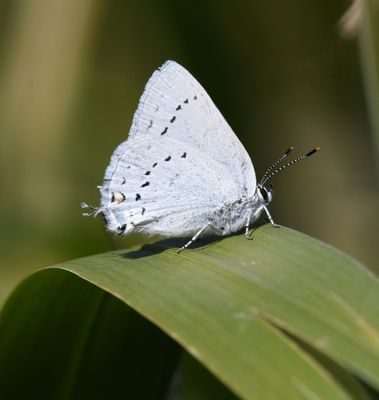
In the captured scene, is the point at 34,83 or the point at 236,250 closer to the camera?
the point at 236,250

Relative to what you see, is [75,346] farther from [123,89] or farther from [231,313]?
[123,89]

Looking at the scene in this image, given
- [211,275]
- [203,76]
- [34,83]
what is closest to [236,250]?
[211,275]

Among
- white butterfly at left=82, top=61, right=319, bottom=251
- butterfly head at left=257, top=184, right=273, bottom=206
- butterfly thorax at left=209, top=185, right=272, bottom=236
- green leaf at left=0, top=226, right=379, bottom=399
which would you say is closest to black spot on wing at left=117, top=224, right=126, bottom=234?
white butterfly at left=82, top=61, right=319, bottom=251

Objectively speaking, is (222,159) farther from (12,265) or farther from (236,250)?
(12,265)

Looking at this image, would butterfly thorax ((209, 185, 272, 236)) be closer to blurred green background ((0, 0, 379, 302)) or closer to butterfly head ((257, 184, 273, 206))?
butterfly head ((257, 184, 273, 206))

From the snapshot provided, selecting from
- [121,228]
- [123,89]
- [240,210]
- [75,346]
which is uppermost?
[123,89]

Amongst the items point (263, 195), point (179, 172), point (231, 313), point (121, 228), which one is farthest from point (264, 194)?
point (231, 313)
